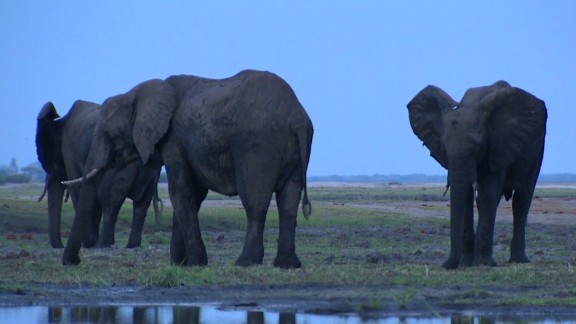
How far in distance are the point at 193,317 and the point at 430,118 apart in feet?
29.1

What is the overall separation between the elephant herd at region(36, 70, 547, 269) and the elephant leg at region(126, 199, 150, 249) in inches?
215

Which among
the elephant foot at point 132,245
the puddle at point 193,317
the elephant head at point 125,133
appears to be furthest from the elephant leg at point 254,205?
the elephant foot at point 132,245

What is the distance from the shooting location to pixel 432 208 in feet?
177

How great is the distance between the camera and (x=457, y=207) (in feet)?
78.1

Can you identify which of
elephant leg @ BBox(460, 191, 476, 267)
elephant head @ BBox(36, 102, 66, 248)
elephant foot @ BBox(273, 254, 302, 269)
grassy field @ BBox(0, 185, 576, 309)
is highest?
elephant head @ BBox(36, 102, 66, 248)

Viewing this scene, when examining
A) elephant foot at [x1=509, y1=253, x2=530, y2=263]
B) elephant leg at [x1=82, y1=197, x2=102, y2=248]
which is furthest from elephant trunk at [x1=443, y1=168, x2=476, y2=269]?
elephant leg at [x1=82, y1=197, x2=102, y2=248]

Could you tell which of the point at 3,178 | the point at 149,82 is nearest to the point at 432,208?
the point at 149,82

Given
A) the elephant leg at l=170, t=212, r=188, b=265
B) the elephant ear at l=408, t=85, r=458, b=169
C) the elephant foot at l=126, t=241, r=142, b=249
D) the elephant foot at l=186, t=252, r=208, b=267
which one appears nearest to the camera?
the elephant foot at l=186, t=252, r=208, b=267

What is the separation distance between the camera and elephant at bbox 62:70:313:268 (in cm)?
2361

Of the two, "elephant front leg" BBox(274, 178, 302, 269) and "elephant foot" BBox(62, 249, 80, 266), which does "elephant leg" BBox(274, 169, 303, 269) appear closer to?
"elephant front leg" BBox(274, 178, 302, 269)

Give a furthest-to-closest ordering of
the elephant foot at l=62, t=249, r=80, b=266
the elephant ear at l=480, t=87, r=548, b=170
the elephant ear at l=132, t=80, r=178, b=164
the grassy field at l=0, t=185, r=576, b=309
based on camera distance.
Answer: the elephant foot at l=62, t=249, r=80, b=266
the elephant ear at l=132, t=80, r=178, b=164
the elephant ear at l=480, t=87, r=548, b=170
the grassy field at l=0, t=185, r=576, b=309

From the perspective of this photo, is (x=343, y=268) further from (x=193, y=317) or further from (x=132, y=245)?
(x=132, y=245)

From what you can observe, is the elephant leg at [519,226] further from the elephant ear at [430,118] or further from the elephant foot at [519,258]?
the elephant ear at [430,118]

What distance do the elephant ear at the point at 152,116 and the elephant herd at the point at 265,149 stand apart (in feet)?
0.05
